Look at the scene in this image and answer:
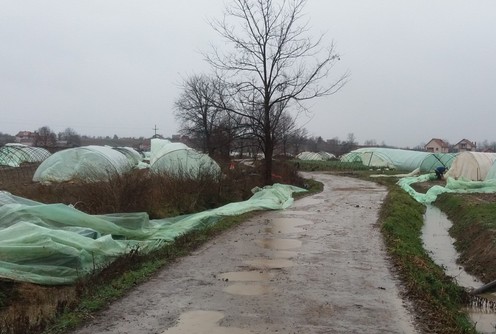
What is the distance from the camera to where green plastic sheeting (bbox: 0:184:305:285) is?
773cm

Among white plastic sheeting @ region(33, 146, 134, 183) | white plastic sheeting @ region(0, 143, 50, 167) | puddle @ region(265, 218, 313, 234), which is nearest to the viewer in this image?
puddle @ region(265, 218, 313, 234)

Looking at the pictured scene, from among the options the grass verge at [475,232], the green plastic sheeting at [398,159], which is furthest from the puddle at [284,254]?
the green plastic sheeting at [398,159]

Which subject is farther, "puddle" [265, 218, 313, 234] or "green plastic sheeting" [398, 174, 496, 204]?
"green plastic sheeting" [398, 174, 496, 204]

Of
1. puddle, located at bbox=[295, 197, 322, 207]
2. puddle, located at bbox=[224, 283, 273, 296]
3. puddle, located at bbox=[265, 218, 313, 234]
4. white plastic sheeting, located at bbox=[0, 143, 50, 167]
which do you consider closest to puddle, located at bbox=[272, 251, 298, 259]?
puddle, located at bbox=[224, 283, 273, 296]

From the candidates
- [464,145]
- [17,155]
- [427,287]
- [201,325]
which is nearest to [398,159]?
[17,155]

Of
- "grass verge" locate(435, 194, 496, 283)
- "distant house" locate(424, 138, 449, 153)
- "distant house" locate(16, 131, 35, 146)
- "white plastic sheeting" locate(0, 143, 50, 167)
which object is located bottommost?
"grass verge" locate(435, 194, 496, 283)

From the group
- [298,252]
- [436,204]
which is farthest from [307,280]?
[436,204]

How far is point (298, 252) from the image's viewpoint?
10.1m

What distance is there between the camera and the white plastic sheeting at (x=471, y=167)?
3250cm

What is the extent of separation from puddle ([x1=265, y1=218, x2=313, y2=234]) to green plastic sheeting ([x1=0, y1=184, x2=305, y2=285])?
1.75 meters

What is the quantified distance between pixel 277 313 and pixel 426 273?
3.83 meters

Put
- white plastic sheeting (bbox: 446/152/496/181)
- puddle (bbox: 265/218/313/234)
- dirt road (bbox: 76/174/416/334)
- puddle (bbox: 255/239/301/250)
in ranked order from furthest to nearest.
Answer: white plastic sheeting (bbox: 446/152/496/181) < puddle (bbox: 265/218/313/234) < puddle (bbox: 255/239/301/250) < dirt road (bbox: 76/174/416/334)

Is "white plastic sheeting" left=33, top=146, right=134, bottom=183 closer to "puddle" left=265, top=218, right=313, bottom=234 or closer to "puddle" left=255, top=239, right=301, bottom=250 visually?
"puddle" left=265, top=218, right=313, bottom=234

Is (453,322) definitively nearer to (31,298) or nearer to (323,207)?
(31,298)
